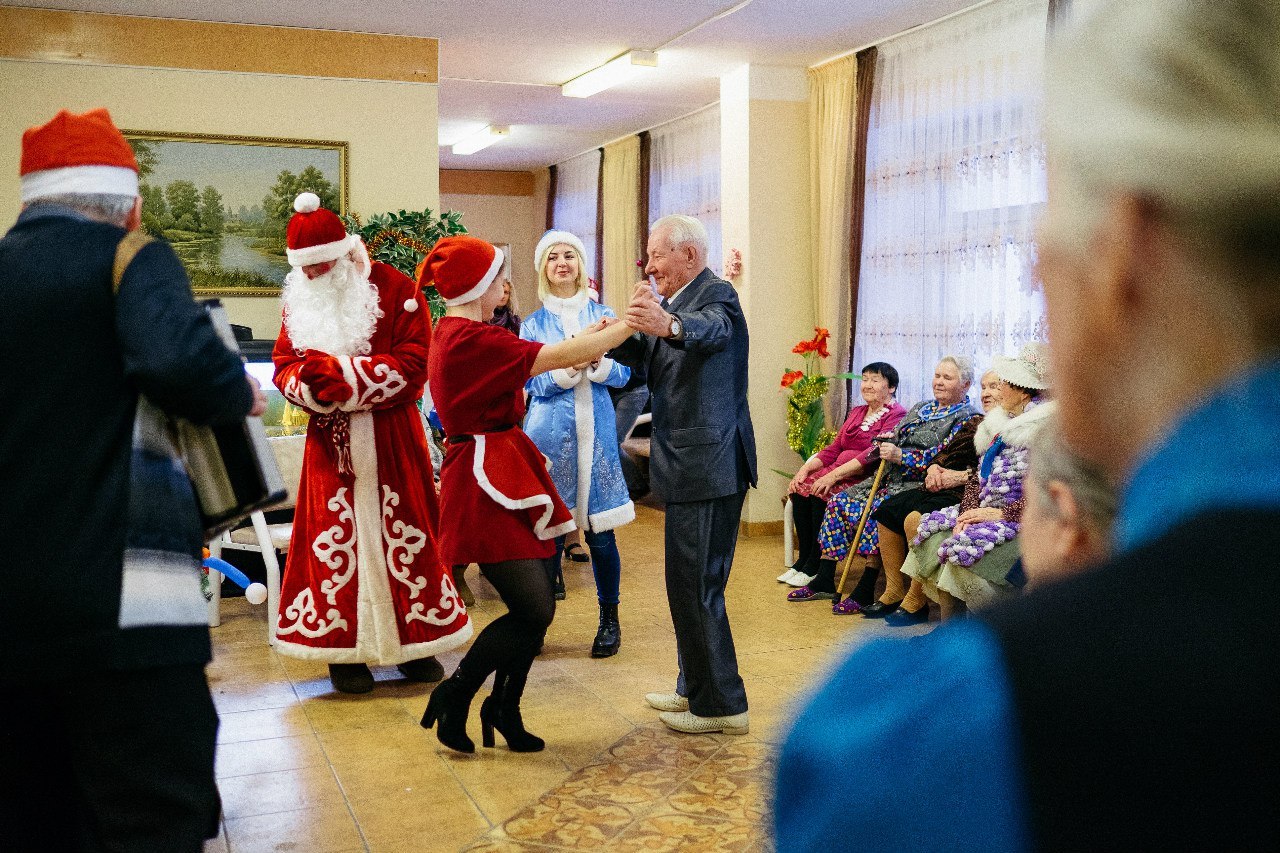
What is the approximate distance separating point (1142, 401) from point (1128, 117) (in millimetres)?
96

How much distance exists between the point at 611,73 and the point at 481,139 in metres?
3.48

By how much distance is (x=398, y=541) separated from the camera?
4.18 m

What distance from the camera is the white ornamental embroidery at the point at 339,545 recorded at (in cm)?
417

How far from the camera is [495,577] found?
3.46 metres

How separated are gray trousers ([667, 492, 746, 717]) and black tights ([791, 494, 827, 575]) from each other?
7.99 ft

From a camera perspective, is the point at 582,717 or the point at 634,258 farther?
→ the point at 634,258

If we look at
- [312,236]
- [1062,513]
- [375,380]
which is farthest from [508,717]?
[1062,513]

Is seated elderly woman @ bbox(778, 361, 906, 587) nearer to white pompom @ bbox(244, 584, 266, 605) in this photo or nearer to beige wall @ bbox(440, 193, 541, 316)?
white pompom @ bbox(244, 584, 266, 605)

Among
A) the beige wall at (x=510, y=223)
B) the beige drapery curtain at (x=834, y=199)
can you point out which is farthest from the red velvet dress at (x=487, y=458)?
the beige wall at (x=510, y=223)

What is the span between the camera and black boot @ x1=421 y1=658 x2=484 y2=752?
3.49m

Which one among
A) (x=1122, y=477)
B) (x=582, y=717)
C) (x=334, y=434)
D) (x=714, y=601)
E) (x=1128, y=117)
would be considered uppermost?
(x=1128, y=117)

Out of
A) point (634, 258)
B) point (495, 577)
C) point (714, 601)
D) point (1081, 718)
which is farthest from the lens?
point (634, 258)

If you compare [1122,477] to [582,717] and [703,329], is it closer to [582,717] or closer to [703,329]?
[703,329]

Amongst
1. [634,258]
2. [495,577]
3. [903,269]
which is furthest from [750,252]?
[495,577]
